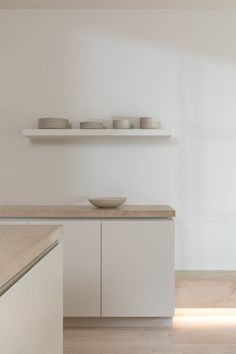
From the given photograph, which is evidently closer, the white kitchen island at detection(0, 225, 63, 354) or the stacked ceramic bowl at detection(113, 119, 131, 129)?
the white kitchen island at detection(0, 225, 63, 354)

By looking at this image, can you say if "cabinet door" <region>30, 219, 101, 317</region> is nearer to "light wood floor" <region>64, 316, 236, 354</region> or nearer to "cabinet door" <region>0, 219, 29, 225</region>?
"light wood floor" <region>64, 316, 236, 354</region>

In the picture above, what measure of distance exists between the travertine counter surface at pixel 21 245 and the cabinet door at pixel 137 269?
1.14 metres

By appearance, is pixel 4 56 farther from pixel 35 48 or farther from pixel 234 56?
pixel 234 56

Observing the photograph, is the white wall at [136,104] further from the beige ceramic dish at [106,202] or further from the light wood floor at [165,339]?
the light wood floor at [165,339]

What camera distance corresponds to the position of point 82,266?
303cm

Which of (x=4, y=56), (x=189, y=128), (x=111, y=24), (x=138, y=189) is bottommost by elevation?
(x=138, y=189)

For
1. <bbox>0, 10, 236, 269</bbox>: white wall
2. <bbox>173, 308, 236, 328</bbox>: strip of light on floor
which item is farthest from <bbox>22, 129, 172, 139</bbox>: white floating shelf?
<bbox>173, 308, 236, 328</bbox>: strip of light on floor

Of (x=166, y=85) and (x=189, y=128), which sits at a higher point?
(x=166, y=85)

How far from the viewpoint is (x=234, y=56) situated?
366 centimetres

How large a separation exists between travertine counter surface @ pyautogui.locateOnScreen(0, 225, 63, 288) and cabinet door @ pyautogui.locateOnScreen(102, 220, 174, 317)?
1144mm

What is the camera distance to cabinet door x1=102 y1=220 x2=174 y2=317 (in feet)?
9.92

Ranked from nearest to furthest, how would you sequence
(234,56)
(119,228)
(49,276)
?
(49,276), (119,228), (234,56)

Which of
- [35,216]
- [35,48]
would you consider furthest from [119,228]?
[35,48]

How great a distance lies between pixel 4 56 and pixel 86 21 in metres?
0.80
